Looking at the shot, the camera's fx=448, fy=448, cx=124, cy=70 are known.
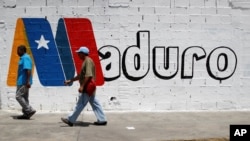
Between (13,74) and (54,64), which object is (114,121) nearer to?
(54,64)

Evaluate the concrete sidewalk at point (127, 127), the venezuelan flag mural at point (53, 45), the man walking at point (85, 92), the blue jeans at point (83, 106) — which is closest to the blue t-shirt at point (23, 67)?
the concrete sidewalk at point (127, 127)

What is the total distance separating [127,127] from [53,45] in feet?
8.97

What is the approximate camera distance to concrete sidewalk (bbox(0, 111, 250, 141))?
7.81 metres

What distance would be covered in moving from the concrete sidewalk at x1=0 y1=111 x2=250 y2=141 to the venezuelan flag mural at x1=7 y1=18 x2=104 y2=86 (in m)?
0.89

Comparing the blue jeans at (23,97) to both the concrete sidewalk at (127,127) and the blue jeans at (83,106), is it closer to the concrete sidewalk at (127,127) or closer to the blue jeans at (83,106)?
the concrete sidewalk at (127,127)

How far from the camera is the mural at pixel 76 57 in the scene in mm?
10023

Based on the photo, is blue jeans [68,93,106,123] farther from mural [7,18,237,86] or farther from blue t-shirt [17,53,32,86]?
mural [7,18,237,86]

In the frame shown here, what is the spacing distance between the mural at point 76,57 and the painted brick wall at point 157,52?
2cm

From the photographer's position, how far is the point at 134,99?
33.7 feet

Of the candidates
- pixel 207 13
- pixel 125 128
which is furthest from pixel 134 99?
pixel 207 13

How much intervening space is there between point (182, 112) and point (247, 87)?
5.49 feet

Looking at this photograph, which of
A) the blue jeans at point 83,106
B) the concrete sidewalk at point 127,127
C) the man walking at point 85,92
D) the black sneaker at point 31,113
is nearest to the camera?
the concrete sidewalk at point 127,127

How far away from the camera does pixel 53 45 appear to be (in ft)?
32.9

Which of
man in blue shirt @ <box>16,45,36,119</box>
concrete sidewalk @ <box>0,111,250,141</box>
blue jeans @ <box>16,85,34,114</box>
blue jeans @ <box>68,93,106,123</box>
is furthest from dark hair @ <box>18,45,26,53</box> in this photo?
blue jeans @ <box>68,93,106,123</box>
